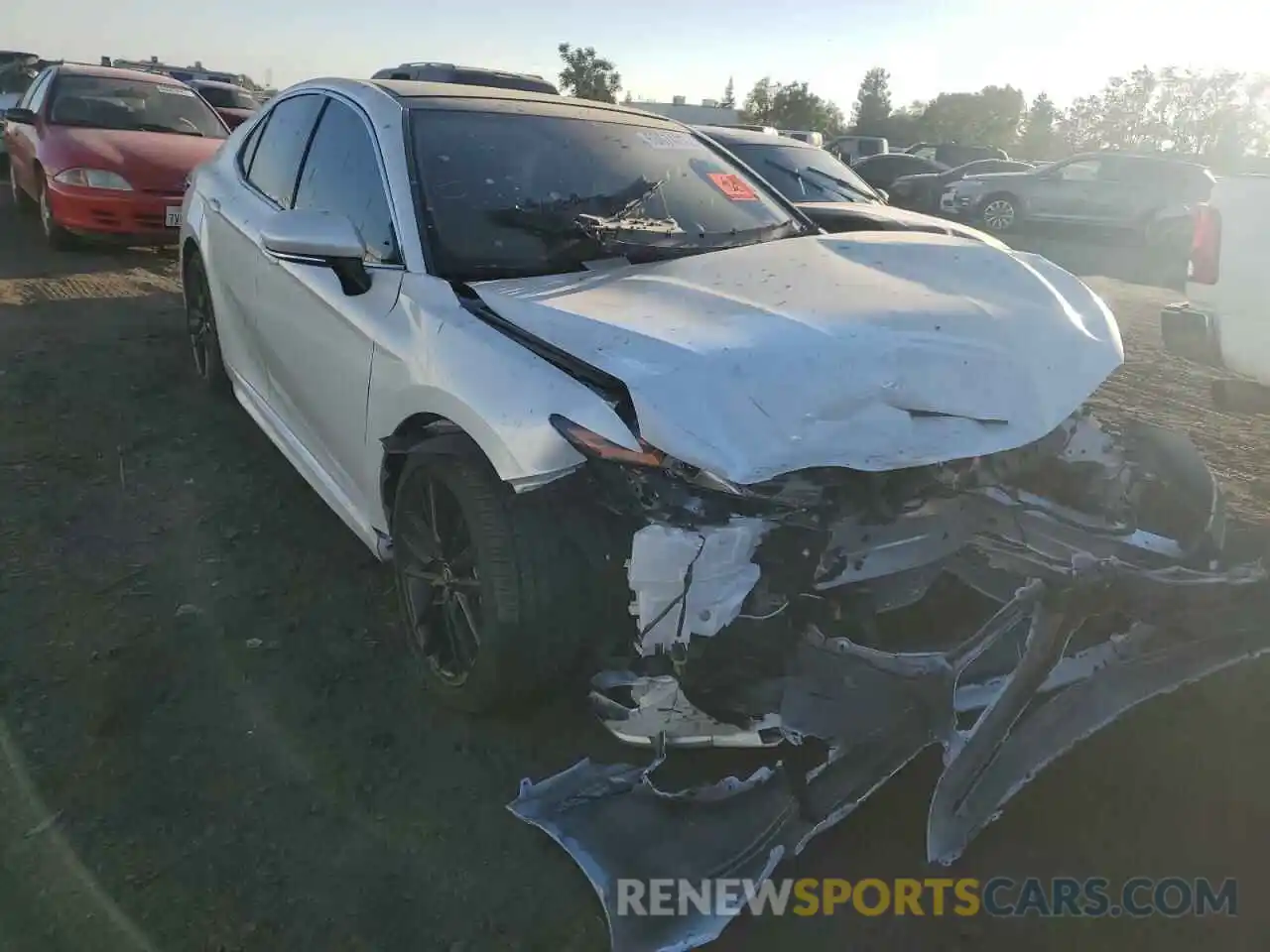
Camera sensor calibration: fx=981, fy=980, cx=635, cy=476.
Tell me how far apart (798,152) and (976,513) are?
617cm

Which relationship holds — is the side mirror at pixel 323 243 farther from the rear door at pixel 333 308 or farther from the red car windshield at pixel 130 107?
the red car windshield at pixel 130 107

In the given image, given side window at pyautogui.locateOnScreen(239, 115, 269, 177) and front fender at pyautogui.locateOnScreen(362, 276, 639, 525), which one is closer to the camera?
front fender at pyautogui.locateOnScreen(362, 276, 639, 525)

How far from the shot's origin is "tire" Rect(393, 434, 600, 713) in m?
2.54

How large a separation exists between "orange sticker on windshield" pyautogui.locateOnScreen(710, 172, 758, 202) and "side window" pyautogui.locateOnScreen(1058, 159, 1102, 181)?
578 inches

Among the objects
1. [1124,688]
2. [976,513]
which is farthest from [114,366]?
[1124,688]

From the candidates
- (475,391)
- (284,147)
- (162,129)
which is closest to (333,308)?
(475,391)

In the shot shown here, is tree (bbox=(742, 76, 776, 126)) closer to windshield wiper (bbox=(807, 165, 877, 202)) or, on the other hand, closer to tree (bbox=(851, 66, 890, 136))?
tree (bbox=(851, 66, 890, 136))

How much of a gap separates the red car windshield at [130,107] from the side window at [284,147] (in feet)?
18.9

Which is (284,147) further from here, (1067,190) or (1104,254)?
(1067,190)

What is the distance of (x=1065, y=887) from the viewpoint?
237 centimetres

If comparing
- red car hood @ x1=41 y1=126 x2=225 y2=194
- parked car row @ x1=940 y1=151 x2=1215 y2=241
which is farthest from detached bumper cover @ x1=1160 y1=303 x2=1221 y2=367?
parked car row @ x1=940 y1=151 x2=1215 y2=241

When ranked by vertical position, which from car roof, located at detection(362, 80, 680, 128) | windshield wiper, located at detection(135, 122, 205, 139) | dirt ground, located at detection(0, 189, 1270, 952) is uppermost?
car roof, located at detection(362, 80, 680, 128)

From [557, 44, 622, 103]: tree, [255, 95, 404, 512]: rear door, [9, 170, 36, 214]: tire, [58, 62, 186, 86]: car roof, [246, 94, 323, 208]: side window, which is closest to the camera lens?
[255, 95, 404, 512]: rear door

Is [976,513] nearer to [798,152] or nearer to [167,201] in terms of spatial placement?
[798,152]
